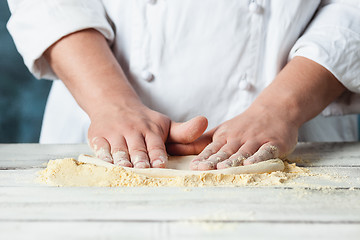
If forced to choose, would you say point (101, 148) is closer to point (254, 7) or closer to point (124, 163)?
point (124, 163)

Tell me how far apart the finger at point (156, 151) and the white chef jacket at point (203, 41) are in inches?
9.7

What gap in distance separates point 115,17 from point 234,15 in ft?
0.87

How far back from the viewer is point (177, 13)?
2.99 ft

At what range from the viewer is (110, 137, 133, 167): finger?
656mm

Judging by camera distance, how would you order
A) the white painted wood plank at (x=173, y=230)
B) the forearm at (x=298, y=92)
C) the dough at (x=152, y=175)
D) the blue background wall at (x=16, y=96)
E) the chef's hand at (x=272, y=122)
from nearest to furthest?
the white painted wood plank at (x=173, y=230) < the dough at (x=152, y=175) < the chef's hand at (x=272, y=122) < the forearm at (x=298, y=92) < the blue background wall at (x=16, y=96)

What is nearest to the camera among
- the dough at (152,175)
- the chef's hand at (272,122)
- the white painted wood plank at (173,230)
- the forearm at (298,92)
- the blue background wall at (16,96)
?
the white painted wood plank at (173,230)

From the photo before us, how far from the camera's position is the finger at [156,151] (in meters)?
0.66

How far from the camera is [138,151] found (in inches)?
27.2

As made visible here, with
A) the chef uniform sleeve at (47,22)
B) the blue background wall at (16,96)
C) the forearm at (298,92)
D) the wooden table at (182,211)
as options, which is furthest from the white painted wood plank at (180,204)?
the blue background wall at (16,96)

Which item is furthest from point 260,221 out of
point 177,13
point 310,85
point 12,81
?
point 12,81

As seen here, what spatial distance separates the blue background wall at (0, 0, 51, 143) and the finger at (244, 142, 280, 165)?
1.40m

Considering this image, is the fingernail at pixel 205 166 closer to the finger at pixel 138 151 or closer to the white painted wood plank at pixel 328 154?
the finger at pixel 138 151

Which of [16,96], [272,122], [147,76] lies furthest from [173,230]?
[16,96]

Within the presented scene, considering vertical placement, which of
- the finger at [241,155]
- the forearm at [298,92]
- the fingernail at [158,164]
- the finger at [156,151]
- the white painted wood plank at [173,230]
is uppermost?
the white painted wood plank at [173,230]
